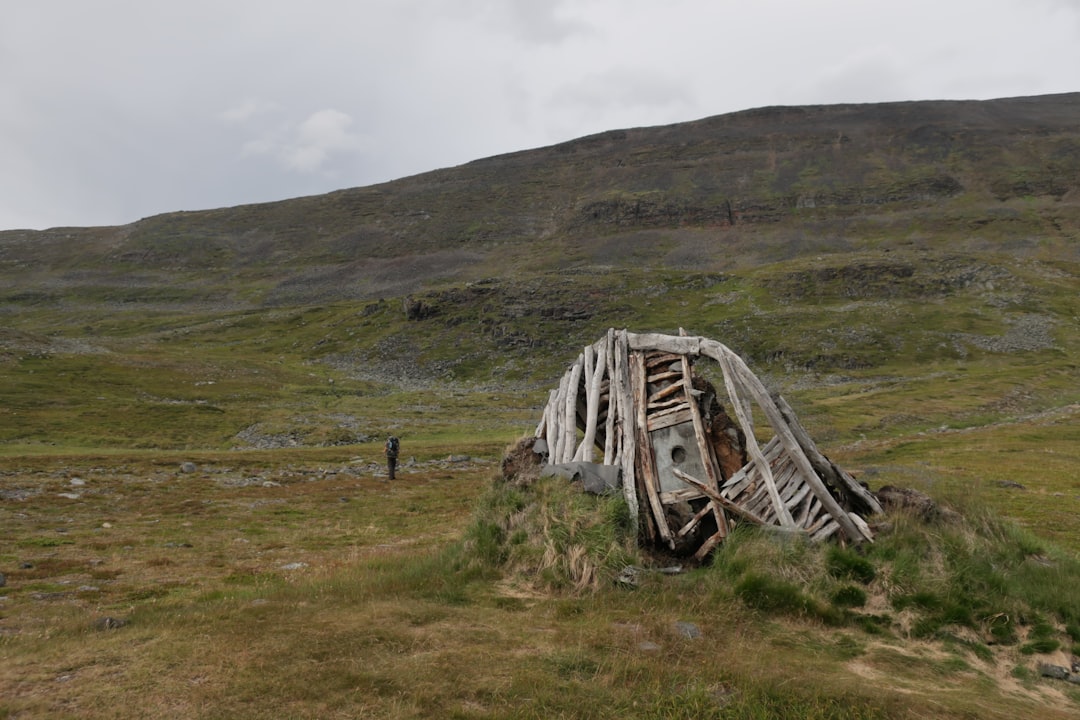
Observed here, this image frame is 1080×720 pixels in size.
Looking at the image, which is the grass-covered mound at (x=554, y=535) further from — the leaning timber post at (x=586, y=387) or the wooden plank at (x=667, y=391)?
the wooden plank at (x=667, y=391)

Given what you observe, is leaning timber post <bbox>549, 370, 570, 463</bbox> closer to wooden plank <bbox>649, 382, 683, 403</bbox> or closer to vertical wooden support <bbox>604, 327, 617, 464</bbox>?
vertical wooden support <bbox>604, 327, 617, 464</bbox>

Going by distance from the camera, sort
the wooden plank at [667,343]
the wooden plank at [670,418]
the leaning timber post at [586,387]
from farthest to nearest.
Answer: the leaning timber post at [586,387] < the wooden plank at [667,343] < the wooden plank at [670,418]

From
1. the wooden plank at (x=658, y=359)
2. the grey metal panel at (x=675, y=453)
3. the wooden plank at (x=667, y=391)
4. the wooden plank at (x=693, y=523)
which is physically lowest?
the wooden plank at (x=693, y=523)

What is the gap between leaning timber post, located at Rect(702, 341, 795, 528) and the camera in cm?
987

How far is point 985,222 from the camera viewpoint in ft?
380

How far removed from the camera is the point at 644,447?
455 inches

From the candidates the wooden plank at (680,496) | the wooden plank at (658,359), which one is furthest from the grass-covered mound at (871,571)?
the wooden plank at (658,359)

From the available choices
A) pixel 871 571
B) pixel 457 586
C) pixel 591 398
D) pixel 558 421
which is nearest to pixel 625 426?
pixel 591 398

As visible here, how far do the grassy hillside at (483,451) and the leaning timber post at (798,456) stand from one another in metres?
1.22

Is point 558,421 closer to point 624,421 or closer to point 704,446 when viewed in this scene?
point 624,421

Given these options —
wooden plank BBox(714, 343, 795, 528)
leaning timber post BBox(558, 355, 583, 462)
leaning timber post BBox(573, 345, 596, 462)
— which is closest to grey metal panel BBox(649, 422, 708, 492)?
wooden plank BBox(714, 343, 795, 528)

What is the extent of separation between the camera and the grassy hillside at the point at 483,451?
617 centimetres

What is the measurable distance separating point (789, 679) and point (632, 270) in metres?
96.7

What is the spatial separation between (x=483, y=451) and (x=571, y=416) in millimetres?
19300
